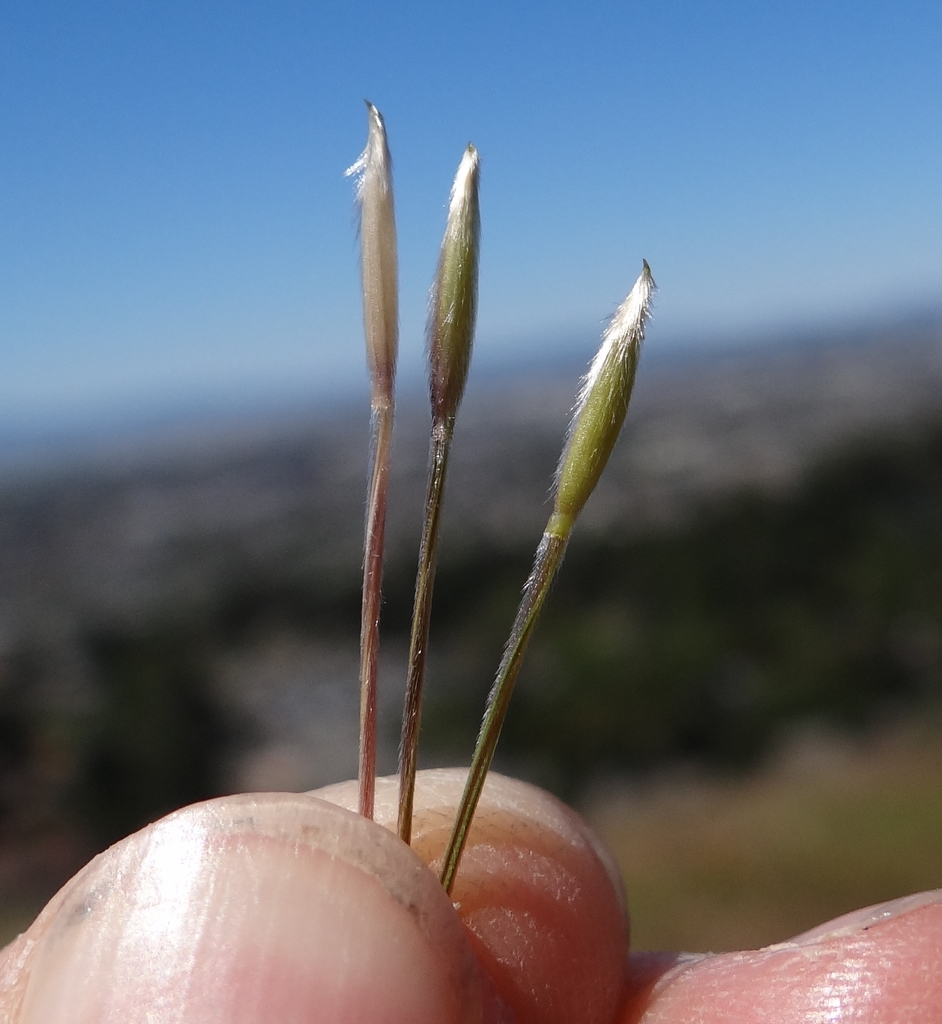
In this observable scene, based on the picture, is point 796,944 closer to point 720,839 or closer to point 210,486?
point 720,839

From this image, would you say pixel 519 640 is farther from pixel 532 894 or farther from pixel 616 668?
pixel 616 668

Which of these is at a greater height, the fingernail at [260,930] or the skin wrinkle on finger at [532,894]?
the fingernail at [260,930]

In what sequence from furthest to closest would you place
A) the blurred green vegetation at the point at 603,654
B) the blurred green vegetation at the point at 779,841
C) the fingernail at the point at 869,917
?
the blurred green vegetation at the point at 603,654
the blurred green vegetation at the point at 779,841
the fingernail at the point at 869,917

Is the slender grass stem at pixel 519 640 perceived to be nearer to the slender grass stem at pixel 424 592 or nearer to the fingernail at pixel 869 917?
the slender grass stem at pixel 424 592

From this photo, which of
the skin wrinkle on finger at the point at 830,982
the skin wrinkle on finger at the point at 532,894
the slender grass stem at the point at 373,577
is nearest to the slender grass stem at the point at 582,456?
the slender grass stem at the point at 373,577

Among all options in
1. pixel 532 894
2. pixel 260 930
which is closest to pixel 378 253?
pixel 260 930

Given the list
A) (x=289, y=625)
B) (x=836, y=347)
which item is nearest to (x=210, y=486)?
(x=289, y=625)
